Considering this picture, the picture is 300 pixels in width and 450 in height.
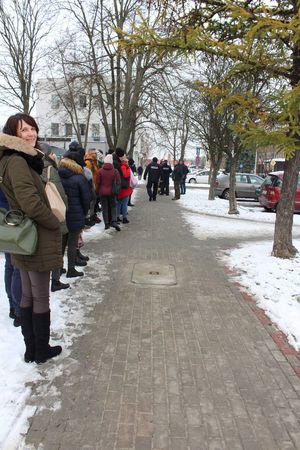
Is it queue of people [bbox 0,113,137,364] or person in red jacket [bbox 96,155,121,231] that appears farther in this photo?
person in red jacket [bbox 96,155,121,231]

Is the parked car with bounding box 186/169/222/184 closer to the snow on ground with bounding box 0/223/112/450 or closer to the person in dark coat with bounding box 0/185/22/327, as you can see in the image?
the snow on ground with bounding box 0/223/112/450

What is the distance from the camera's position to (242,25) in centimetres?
662

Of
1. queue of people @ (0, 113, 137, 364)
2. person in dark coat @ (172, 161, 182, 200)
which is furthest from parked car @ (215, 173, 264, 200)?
queue of people @ (0, 113, 137, 364)

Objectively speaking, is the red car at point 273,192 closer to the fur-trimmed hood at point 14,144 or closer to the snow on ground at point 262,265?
the snow on ground at point 262,265

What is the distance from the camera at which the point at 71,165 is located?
586 cm

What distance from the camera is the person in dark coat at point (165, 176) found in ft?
65.4

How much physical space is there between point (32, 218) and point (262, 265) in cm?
487

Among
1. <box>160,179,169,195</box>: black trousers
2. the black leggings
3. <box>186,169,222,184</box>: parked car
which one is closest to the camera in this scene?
the black leggings

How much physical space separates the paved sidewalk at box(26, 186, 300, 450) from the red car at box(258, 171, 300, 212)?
35.2ft

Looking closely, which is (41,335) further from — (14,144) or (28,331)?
(14,144)

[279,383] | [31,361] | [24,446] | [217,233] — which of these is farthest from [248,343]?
[217,233]

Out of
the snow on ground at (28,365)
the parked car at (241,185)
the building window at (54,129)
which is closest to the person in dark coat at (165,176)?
the parked car at (241,185)

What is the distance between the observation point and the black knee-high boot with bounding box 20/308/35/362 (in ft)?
11.7

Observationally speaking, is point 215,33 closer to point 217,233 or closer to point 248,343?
point 217,233
